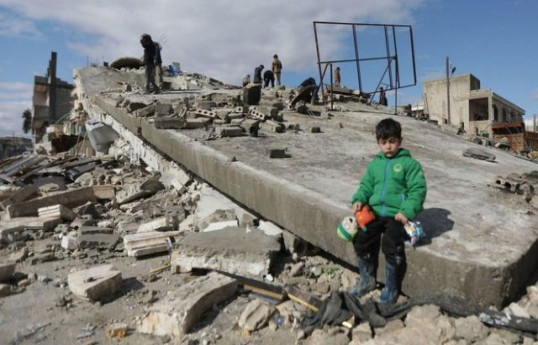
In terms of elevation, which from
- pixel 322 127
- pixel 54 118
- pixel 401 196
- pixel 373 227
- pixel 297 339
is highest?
pixel 54 118

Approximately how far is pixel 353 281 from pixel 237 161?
1952 millimetres

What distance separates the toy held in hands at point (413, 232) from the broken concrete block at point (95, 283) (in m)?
2.24

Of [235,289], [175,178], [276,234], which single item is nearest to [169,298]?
[235,289]

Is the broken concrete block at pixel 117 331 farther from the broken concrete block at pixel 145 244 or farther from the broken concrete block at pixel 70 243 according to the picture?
the broken concrete block at pixel 70 243

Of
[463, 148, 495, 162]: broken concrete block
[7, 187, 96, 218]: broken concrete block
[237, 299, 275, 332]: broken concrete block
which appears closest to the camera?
[237, 299, 275, 332]: broken concrete block

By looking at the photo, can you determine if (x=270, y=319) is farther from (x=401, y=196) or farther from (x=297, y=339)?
(x=401, y=196)

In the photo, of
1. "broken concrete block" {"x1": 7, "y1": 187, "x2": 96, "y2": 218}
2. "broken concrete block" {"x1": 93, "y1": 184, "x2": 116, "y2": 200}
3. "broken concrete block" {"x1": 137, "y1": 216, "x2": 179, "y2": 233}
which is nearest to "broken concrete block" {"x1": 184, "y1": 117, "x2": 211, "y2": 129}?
"broken concrete block" {"x1": 93, "y1": 184, "x2": 116, "y2": 200}

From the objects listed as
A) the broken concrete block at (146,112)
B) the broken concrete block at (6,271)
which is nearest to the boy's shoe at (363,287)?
the broken concrete block at (6,271)

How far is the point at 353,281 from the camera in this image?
2.82m

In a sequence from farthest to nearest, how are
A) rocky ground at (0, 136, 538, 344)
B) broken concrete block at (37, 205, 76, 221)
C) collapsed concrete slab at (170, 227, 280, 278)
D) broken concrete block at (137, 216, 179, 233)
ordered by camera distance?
broken concrete block at (37, 205, 76, 221)
broken concrete block at (137, 216, 179, 233)
collapsed concrete slab at (170, 227, 280, 278)
rocky ground at (0, 136, 538, 344)

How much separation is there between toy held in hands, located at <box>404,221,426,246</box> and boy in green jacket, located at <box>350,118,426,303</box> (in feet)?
0.11

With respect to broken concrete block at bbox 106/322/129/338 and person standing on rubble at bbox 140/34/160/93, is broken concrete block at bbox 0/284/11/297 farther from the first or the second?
person standing on rubble at bbox 140/34/160/93

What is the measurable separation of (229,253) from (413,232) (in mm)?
1467

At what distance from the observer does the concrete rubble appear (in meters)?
2.30
